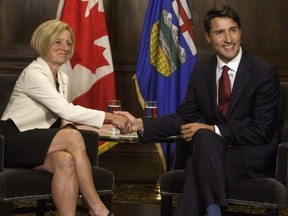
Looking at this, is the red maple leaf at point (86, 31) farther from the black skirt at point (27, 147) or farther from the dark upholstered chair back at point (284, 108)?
the dark upholstered chair back at point (284, 108)

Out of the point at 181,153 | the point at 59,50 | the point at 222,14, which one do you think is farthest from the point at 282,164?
the point at 59,50

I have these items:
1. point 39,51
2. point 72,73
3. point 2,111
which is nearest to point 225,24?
point 39,51

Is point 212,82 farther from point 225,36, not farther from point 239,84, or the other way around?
point 225,36

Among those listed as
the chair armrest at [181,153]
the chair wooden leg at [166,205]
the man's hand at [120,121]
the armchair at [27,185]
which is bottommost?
the chair wooden leg at [166,205]

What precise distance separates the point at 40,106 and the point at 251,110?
3.99 ft

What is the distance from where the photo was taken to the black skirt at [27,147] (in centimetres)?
407

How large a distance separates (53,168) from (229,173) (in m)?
0.95

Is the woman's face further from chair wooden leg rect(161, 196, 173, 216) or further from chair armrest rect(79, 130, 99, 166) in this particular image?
chair wooden leg rect(161, 196, 173, 216)

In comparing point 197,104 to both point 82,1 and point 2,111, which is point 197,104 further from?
point 82,1

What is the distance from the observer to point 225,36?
3955 mm

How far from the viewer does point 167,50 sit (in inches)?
221

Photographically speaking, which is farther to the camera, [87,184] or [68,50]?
[68,50]

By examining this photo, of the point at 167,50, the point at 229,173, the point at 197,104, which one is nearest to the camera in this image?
the point at 229,173

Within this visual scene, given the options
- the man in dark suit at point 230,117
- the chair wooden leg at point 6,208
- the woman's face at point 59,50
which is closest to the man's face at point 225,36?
the man in dark suit at point 230,117
